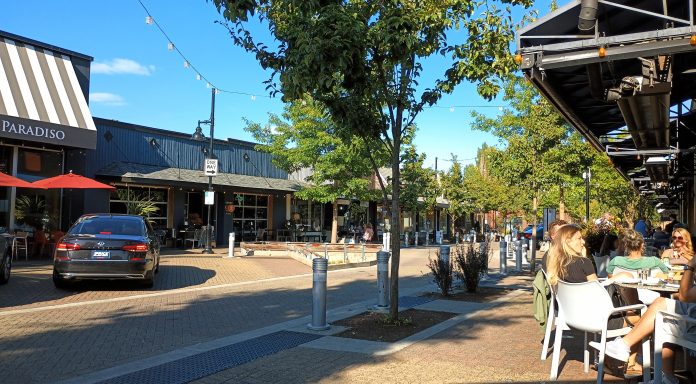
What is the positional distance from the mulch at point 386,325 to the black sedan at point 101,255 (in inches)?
183

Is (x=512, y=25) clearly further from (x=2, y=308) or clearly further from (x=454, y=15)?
(x=2, y=308)

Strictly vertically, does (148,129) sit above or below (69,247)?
above

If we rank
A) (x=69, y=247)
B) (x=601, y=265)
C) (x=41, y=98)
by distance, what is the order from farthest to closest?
1. (x=41, y=98)
2. (x=69, y=247)
3. (x=601, y=265)

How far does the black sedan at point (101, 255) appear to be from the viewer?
10.4 meters

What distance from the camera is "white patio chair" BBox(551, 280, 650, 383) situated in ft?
16.6

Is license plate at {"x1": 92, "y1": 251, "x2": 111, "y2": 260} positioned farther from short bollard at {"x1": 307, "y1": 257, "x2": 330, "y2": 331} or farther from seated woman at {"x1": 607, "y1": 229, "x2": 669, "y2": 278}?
seated woman at {"x1": 607, "y1": 229, "x2": 669, "y2": 278}

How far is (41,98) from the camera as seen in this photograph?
1789 centimetres

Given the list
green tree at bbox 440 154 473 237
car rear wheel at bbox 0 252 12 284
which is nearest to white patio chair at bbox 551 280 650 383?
car rear wheel at bbox 0 252 12 284

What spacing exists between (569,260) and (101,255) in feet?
27.2

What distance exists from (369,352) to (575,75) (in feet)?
16.0

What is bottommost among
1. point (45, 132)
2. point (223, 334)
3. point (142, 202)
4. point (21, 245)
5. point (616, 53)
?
point (223, 334)

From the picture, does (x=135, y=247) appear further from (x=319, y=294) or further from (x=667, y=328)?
(x=667, y=328)

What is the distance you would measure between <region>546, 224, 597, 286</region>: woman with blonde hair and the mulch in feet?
7.07

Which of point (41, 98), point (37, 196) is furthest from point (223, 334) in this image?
point (37, 196)
